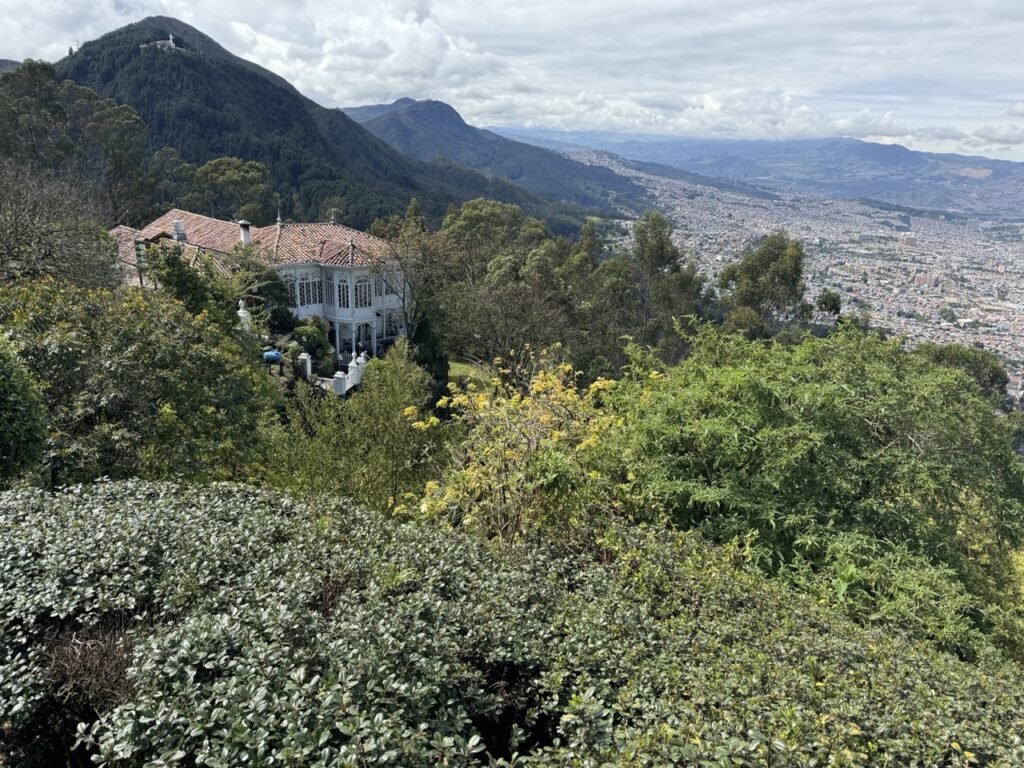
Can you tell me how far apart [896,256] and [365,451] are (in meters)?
111

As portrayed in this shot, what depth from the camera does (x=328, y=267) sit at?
86.9 ft

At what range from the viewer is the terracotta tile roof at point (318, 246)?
85.6ft

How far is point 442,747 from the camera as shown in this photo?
8.54 ft

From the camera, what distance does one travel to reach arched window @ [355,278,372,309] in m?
26.7

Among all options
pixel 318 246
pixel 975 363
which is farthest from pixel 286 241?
pixel 975 363

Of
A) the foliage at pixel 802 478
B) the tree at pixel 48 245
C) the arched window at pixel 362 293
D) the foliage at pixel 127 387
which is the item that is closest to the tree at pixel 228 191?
the arched window at pixel 362 293

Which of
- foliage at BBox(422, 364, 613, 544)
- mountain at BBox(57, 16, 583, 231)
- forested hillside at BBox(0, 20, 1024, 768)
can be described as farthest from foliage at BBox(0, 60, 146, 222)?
foliage at BBox(422, 364, 613, 544)

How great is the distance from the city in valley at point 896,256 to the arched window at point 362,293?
20.5 m

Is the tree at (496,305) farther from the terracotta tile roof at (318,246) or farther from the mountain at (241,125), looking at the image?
the mountain at (241,125)

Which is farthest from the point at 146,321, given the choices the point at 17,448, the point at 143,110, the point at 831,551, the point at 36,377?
the point at 143,110

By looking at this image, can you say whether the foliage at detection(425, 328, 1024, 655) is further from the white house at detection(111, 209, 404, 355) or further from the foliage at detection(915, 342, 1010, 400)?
the white house at detection(111, 209, 404, 355)

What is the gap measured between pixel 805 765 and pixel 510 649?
5.11ft

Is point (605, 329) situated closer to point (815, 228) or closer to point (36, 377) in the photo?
point (36, 377)

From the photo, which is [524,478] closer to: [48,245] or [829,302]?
[48,245]
